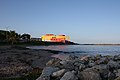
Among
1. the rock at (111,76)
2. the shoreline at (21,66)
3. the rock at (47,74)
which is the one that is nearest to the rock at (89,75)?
the rock at (111,76)

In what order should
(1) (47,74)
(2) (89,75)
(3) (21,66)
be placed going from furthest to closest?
1. (3) (21,66)
2. (1) (47,74)
3. (2) (89,75)

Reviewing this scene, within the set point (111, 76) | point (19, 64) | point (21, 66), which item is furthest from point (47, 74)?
point (19, 64)

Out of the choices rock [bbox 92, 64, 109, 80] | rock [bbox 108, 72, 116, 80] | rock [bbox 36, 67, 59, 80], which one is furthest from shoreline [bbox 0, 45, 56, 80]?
rock [bbox 108, 72, 116, 80]

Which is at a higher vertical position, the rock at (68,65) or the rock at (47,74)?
the rock at (68,65)

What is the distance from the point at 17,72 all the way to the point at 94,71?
7.10m

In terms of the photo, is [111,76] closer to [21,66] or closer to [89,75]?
[89,75]

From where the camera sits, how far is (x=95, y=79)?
13.0 metres

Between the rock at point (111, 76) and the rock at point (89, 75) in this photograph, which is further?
the rock at point (111, 76)

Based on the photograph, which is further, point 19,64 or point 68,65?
point 19,64

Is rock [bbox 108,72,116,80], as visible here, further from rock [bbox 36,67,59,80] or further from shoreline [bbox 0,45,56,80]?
shoreline [bbox 0,45,56,80]

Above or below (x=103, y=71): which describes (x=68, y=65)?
above

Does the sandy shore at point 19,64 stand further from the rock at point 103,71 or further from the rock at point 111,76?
the rock at point 111,76

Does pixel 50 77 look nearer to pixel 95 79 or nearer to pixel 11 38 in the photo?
pixel 95 79

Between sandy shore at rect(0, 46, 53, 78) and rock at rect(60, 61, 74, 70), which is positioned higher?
rock at rect(60, 61, 74, 70)
